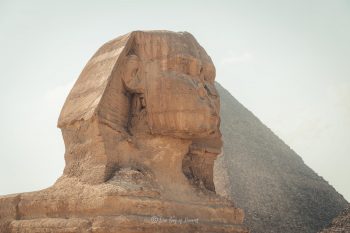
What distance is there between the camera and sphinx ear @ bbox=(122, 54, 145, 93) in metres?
5.05

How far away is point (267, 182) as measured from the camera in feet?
210

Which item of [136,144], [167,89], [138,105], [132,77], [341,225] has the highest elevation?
[132,77]

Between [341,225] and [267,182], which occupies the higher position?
[267,182]

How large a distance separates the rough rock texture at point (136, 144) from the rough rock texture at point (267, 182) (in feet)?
158

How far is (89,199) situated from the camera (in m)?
4.43

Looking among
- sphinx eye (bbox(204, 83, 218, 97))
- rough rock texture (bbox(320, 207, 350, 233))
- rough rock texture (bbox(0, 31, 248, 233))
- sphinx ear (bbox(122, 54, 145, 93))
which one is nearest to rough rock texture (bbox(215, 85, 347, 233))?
rough rock texture (bbox(320, 207, 350, 233))

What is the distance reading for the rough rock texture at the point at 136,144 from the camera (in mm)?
4480

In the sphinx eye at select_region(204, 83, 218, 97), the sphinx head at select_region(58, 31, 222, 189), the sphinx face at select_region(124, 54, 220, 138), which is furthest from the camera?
the sphinx eye at select_region(204, 83, 218, 97)

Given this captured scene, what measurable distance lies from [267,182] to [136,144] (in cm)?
6011

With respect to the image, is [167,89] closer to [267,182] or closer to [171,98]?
[171,98]

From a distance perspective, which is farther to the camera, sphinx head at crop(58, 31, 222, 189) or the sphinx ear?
the sphinx ear

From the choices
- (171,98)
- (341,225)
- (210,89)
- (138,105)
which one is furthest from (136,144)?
(341,225)

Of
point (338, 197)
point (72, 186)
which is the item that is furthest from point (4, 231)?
point (338, 197)

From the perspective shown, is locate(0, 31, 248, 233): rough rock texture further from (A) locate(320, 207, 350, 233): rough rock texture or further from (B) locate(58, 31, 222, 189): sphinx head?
(A) locate(320, 207, 350, 233): rough rock texture
